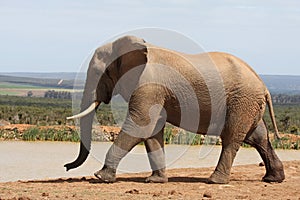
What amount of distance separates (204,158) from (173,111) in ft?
24.1

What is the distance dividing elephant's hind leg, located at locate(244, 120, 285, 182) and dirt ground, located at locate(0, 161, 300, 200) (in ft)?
0.68

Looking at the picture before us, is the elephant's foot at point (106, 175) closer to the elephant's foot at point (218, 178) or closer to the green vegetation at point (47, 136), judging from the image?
the elephant's foot at point (218, 178)

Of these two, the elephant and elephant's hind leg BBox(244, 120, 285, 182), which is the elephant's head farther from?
elephant's hind leg BBox(244, 120, 285, 182)

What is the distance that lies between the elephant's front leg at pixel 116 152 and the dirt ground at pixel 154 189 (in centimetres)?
17

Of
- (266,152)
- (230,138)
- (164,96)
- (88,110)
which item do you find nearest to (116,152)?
(88,110)

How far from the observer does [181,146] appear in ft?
62.0

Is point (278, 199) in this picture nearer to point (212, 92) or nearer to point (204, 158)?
point (212, 92)

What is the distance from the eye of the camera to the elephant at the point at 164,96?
10.8m

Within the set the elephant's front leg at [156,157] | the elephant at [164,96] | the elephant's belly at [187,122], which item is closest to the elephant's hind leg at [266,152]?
the elephant at [164,96]

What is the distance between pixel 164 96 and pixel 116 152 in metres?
1.19

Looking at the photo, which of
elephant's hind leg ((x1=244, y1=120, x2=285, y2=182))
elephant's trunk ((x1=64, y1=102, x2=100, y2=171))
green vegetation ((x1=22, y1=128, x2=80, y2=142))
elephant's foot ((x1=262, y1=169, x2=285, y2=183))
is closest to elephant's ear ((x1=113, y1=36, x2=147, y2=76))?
elephant's trunk ((x1=64, y1=102, x2=100, y2=171))

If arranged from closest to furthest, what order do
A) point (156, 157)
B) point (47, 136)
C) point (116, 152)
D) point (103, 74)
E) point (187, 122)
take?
1. point (116, 152)
2. point (103, 74)
3. point (187, 122)
4. point (156, 157)
5. point (47, 136)

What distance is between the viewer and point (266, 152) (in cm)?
1205

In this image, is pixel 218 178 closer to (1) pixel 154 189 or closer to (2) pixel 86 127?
(1) pixel 154 189
